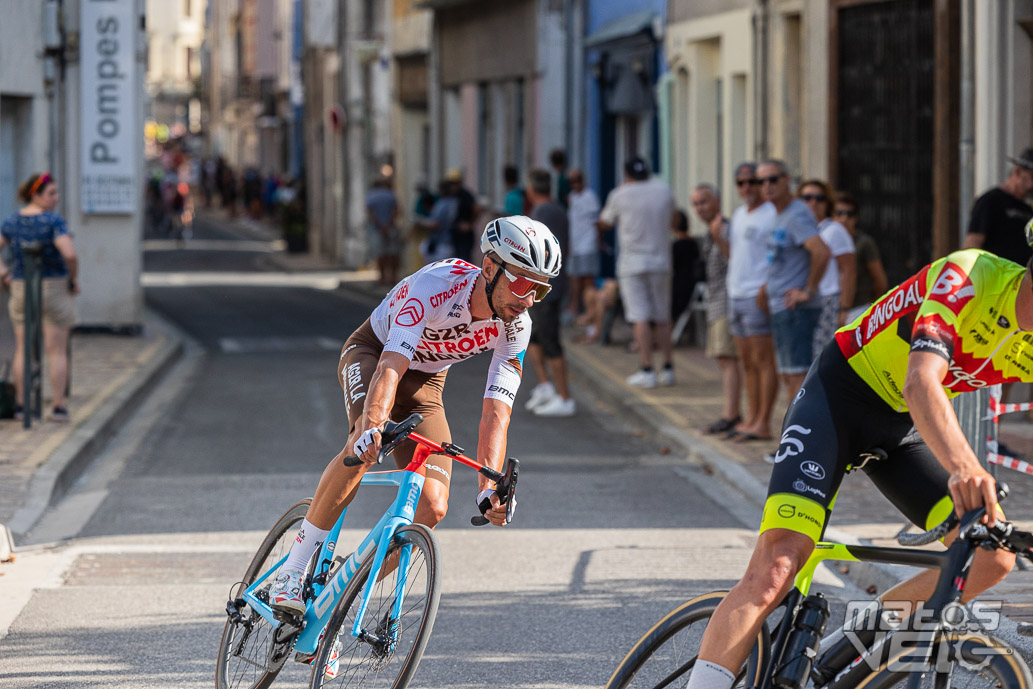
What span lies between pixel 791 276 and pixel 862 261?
1083mm

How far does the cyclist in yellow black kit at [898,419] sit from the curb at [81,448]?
550cm

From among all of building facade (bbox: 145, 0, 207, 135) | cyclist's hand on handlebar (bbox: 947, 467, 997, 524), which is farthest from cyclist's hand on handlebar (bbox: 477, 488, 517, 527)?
building facade (bbox: 145, 0, 207, 135)

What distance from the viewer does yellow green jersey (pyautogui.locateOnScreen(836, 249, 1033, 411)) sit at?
13.6 ft

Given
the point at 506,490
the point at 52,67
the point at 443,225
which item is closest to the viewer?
the point at 506,490

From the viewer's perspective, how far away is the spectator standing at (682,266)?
1694cm

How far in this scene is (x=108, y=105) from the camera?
1881 cm

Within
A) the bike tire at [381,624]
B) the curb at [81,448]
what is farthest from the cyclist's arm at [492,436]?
the curb at [81,448]

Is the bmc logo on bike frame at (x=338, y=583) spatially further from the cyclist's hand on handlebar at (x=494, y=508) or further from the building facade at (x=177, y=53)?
the building facade at (x=177, y=53)

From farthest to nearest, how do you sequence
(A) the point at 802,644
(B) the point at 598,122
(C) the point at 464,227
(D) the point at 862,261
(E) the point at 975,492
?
(B) the point at 598,122 → (C) the point at 464,227 → (D) the point at 862,261 → (A) the point at 802,644 → (E) the point at 975,492

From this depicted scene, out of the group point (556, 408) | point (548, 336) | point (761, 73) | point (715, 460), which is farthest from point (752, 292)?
point (761, 73)

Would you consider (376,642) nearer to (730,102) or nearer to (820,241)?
(820,241)

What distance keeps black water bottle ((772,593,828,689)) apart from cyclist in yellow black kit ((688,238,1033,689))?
9cm

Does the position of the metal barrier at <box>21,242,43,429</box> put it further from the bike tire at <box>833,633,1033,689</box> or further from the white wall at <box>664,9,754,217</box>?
the bike tire at <box>833,633,1033,689</box>

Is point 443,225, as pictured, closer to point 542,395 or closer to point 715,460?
point 542,395
